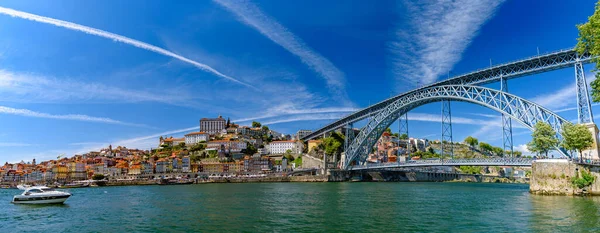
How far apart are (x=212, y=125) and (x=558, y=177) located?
106 meters

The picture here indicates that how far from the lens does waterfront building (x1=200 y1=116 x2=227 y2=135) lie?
384ft

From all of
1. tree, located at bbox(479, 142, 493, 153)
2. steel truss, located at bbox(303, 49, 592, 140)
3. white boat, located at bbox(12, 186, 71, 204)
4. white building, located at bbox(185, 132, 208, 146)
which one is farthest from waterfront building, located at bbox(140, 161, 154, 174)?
tree, located at bbox(479, 142, 493, 153)

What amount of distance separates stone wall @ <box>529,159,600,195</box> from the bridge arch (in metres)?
5.06

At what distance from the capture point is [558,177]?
2231cm

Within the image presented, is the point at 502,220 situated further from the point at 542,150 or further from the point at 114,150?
the point at 114,150

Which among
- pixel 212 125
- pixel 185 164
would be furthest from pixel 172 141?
pixel 185 164

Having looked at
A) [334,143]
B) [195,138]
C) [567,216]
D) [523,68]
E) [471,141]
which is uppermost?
[523,68]

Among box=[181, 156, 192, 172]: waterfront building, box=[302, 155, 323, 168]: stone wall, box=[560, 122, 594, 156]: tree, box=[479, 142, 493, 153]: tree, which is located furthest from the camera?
box=[479, 142, 493, 153]: tree

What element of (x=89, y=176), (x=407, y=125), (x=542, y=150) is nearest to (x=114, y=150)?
(x=89, y=176)

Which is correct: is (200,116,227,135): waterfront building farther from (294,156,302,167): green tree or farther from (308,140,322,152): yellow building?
(294,156,302,167): green tree

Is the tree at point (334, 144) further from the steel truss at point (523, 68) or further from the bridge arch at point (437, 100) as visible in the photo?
the steel truss at point (523, 68)

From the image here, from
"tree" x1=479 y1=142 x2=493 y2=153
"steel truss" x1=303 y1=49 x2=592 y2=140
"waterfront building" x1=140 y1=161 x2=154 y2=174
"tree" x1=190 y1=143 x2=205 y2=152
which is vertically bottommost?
"waterfront building" x1=140 y1=161 x2=154 y2=174

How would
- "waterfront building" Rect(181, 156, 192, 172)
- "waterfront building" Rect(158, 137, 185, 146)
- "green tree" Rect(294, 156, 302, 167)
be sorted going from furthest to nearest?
"waterfront building" Rect(158, 137, 185, 146), "waterfront building" Rect(181, 156, 192, 172), "green tree" Rect(294, 156, 302, 167)

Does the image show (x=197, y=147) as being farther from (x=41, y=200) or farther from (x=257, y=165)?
(x=41, y=200)
